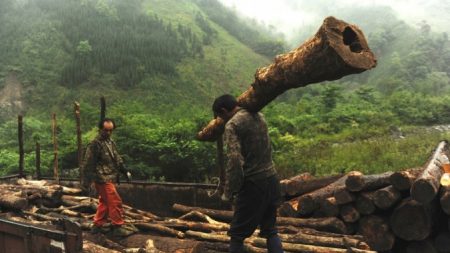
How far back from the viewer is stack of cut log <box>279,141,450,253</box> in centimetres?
602

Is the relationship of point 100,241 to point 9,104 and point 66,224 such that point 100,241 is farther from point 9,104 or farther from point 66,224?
point 9,104

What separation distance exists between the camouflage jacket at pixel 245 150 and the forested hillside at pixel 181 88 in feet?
28.2

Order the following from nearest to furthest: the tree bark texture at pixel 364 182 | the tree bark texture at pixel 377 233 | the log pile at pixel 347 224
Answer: the log pile at pixel 347 224
the tree bark texture at pixel 377 233
the tree bark texture at pixel 364 182

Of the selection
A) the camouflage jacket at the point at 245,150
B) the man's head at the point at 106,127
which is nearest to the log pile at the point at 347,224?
the camouflage jacket at the point at 245,150

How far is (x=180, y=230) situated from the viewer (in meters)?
7.43

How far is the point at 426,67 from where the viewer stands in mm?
48875

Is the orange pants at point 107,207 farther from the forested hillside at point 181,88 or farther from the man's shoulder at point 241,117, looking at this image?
the forested hillside at point 181,88

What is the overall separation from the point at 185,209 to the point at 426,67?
154 ft

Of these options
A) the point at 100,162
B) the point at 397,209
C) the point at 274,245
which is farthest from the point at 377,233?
the point at 100,162

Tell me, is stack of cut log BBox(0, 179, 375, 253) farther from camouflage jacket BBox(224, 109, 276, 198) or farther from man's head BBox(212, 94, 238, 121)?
man's head BBox(212, 94, 238, 121)

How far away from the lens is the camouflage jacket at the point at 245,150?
4676mm

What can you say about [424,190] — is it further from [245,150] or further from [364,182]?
[245,150]

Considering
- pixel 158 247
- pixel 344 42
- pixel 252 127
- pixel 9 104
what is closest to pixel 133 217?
pixel 158 247

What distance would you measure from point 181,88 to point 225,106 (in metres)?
37.7
